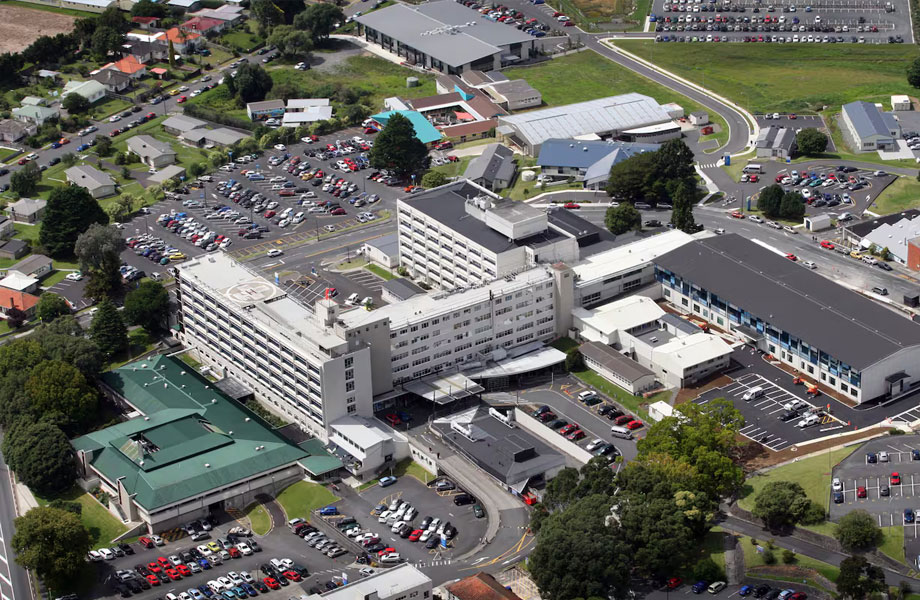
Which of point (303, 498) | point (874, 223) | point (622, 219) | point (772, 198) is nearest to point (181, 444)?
point (303, 498)

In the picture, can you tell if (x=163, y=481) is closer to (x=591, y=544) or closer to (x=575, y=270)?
(x=591, y=544)

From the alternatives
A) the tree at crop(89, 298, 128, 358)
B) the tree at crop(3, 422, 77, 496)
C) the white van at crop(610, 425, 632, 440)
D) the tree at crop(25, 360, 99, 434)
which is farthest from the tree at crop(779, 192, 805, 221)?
the tree at crop(3, 422, 77, 496)

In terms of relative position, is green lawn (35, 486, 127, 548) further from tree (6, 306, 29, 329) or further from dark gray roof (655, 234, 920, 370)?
dark gray roof (655, 234, 920, 370)

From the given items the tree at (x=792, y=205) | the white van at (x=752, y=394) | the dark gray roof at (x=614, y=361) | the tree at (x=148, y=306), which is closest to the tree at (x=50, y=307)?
the tree at (x=148, y=306)

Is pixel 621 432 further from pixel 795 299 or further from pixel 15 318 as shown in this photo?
pixel 15 318

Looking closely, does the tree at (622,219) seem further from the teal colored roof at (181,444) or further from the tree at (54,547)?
the tree at (54,547)

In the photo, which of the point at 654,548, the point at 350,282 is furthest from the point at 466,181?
the point at 654,548
